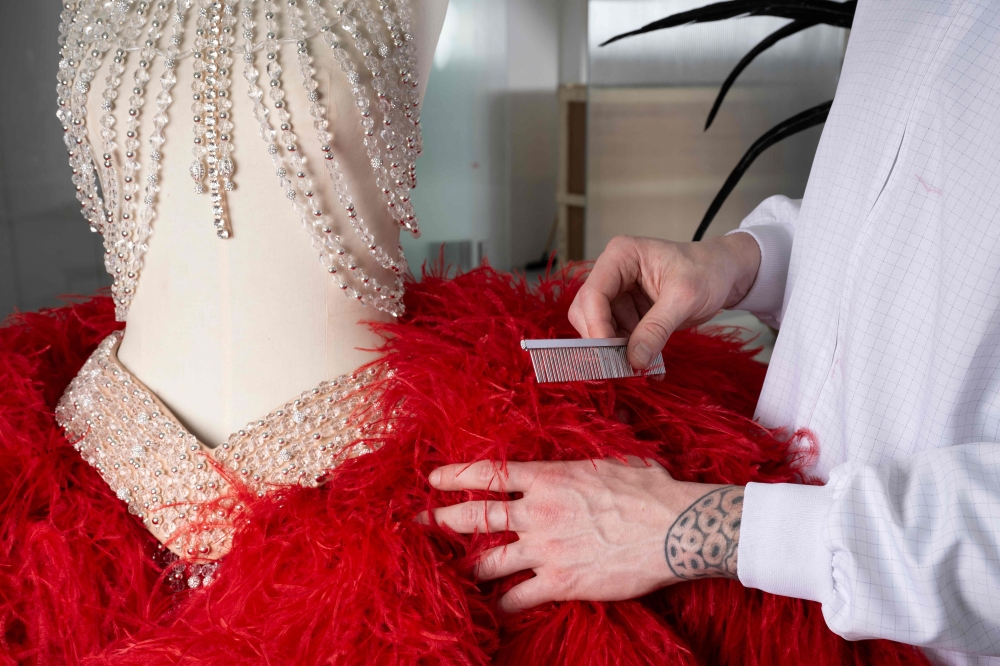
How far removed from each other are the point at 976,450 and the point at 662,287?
36cm

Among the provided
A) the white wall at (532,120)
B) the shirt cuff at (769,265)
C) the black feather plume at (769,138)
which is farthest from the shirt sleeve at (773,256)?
the white wall at (532,120)

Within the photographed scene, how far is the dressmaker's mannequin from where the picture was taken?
0.72 metres

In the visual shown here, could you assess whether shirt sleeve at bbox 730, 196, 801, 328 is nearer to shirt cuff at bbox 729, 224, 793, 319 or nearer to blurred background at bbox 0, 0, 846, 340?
shirt cuff at bbox 729, 224, 793, 319

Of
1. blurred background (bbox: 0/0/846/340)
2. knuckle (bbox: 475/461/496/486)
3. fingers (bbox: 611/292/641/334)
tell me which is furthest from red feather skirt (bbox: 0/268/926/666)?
blurred background (bbox: 0/0/846/340)

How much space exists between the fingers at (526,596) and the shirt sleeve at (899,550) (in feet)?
0.55

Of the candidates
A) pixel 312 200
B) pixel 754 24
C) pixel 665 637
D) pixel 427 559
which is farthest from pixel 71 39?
pixel 754 24

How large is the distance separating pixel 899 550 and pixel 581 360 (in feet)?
0.97

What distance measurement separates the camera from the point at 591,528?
0.67 meters

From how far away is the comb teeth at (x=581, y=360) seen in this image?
0.67 metres

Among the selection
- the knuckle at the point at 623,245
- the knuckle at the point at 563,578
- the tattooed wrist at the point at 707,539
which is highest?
the knuckle at the point at 623,245

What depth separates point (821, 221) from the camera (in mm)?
851

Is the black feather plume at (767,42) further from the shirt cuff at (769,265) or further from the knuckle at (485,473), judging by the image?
the knuckle at (485,473)

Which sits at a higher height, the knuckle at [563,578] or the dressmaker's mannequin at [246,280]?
the dressmaker's mannequin at [246,280]

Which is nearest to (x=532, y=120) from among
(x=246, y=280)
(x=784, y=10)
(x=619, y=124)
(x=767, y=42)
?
(x=619, y=124)
